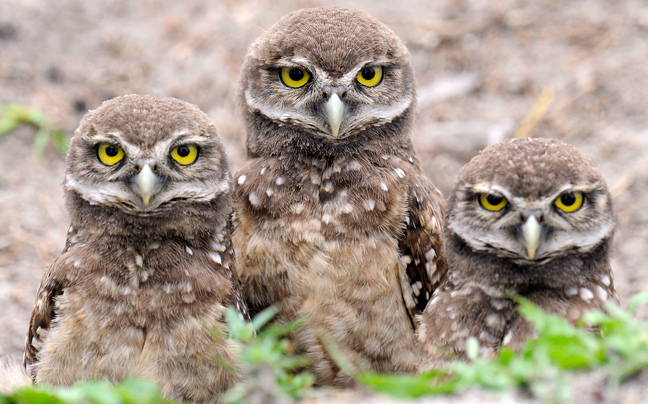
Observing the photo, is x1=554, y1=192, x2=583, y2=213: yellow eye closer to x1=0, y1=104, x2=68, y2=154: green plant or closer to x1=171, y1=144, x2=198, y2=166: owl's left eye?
x1=171, y1=144, x2=198, y2=166: owl's left eye

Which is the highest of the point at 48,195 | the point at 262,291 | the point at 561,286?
the point at 561,286

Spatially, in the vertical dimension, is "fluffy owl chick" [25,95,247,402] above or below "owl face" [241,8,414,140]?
below

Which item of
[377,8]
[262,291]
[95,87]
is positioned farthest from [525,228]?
[377,8]

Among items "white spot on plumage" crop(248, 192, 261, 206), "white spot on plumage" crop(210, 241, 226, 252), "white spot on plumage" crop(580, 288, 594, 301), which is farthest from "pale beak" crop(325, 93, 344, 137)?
"white spot on plumage" crop(580, 288, 594, 301)

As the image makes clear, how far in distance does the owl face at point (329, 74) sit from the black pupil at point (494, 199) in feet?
2.65

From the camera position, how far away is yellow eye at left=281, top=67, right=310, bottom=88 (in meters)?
4.04

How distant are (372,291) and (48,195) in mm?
3245

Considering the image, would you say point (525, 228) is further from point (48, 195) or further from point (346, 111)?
point (48, 195)

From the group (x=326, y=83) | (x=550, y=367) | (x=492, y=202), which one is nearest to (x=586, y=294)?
(x=492, y=202)

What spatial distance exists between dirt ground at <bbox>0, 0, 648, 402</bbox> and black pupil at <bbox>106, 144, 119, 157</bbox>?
7.81ft

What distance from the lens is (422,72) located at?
307 inches

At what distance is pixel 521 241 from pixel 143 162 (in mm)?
1641

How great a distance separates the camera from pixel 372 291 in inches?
161

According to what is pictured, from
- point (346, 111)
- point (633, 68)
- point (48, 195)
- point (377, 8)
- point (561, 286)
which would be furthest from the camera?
point (377, 8)
